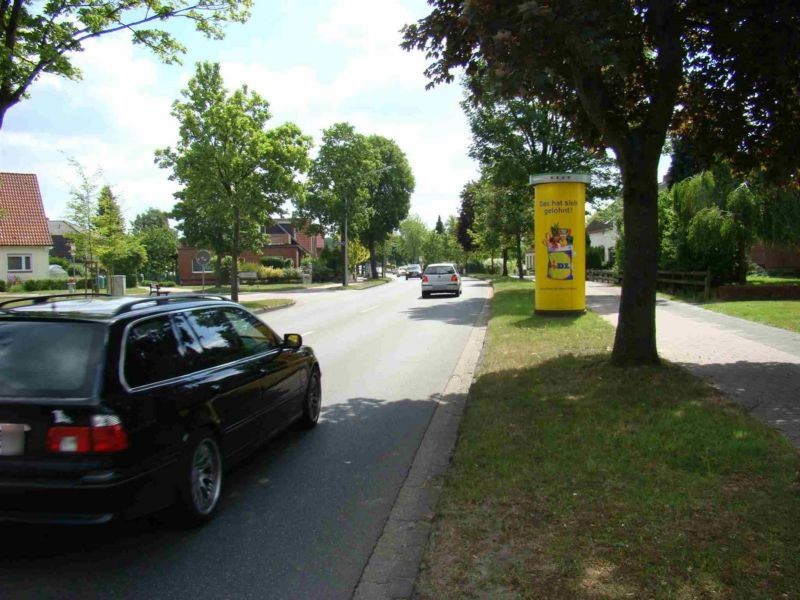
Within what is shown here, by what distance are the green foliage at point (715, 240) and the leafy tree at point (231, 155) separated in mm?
14120

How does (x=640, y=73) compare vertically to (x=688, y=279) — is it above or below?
above

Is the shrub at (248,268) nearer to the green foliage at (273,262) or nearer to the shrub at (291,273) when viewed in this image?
the shrub at (291,273)

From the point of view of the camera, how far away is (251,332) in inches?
229

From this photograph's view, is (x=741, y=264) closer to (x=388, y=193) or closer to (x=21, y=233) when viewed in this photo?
(x=21, y=233)

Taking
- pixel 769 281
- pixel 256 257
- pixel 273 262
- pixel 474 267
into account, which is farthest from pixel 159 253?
pixel 769 281

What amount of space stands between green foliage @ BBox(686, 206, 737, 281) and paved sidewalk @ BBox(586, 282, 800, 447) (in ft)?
20.8

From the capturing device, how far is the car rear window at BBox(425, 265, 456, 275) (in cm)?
3002

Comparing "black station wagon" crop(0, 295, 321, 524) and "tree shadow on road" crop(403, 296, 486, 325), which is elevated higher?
"black station wagon" crop(0, 295, 321, 524)

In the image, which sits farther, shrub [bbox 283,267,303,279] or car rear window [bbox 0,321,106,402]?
shrub [bbox 283,267,303,279]

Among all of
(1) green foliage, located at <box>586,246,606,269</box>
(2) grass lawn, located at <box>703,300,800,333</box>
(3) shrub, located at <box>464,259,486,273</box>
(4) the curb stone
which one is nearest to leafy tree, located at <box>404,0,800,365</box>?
(4) the curb stone

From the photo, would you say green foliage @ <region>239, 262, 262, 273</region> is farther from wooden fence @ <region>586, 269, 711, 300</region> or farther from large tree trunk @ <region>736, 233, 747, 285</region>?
large tree trunk @ <region>736, 233, 747, 285</region>

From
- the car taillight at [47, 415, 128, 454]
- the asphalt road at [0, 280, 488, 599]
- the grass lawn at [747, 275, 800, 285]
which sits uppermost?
the grass lawn at [747, 275, 800, 285]

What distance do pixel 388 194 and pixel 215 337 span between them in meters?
63.0

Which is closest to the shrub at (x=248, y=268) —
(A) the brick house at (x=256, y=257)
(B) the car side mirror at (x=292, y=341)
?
(A) the brick house at (x=256, y=257)
